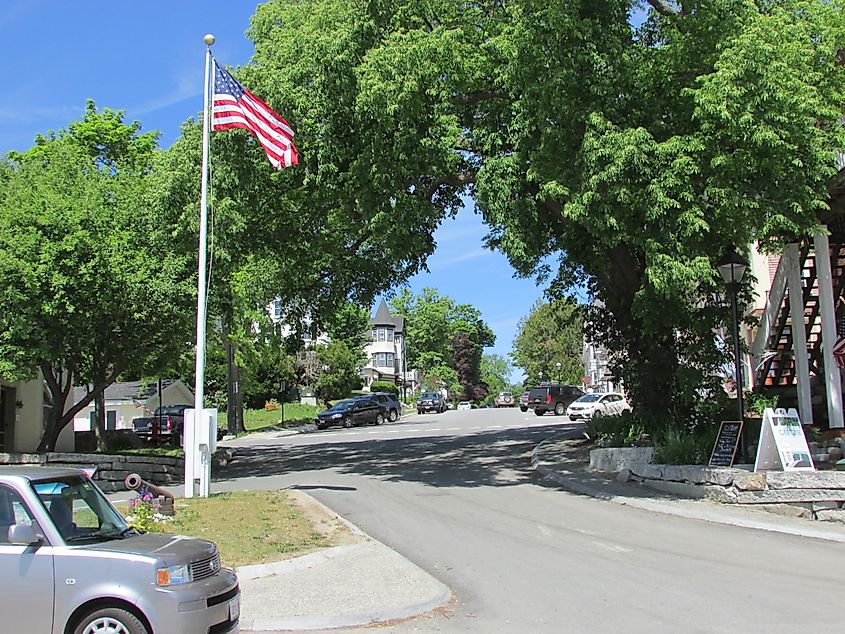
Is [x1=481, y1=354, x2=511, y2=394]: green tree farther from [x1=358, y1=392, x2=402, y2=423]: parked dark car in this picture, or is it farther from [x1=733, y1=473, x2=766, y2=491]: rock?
[x1=733, y1=473, x2=766, y2=491]: rock

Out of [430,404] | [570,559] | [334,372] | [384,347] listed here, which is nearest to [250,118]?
[570,559]

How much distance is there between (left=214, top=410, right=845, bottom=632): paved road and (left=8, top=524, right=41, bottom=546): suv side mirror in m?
3.17

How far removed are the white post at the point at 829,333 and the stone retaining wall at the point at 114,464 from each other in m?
15.0

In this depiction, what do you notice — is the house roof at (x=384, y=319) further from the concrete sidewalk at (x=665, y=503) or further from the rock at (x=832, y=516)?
the rock at (x=832, y=516)

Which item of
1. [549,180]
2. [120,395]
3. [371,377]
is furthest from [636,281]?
[371,377]

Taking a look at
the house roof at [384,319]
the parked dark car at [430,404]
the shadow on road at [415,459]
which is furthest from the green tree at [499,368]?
the shadow on road at [415,459]

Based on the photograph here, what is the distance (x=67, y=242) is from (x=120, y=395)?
3919 centimetres

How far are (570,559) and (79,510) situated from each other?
598cm

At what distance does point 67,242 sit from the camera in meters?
16.2

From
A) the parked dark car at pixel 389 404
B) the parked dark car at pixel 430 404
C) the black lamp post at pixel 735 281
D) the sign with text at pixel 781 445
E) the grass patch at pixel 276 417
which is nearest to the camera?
the sign with text at pixel 781 445

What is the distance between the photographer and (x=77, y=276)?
16359 millimetres

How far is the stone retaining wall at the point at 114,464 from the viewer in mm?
17172

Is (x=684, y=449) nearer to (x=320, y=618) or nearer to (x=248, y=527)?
(x=248, y=527)

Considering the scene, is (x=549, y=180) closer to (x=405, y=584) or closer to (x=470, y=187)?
(x=470, y=187)
